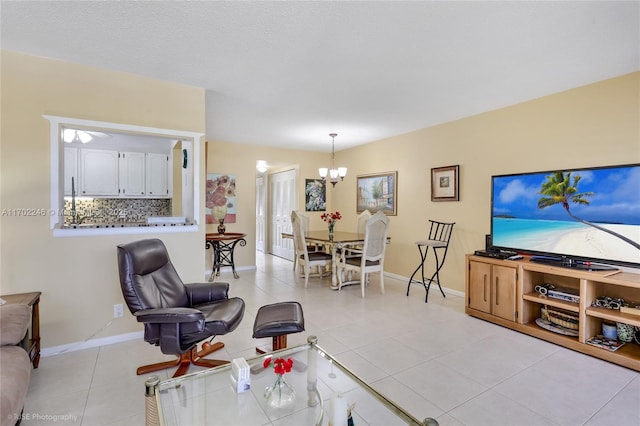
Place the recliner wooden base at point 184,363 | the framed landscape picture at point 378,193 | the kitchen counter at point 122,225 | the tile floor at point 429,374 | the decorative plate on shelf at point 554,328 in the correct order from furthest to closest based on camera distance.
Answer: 1. the framed landscape picture at point 378,193
2. the decorative plate on shelf at point 554,328
3. the kitchen counter at point 122,225
4. the recliner wooden base at point 184,363
5. the tile floor at point 429,374

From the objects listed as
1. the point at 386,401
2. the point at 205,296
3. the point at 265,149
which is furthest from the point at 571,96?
the point at 265,149

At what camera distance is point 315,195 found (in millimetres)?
6762

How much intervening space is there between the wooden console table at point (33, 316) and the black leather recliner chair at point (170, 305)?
0.79 m

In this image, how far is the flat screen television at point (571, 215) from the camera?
257cm

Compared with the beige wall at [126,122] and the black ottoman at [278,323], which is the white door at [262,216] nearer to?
the beige wall at [126,122]

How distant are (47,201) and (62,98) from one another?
903mm

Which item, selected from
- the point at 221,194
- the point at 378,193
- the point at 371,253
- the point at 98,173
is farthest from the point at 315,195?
the point at 98,173

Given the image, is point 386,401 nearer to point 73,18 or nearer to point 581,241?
point 581,241

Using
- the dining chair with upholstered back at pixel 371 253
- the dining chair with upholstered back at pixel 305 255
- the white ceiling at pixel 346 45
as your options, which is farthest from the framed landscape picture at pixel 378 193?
the white ceiling at pixel 346 45

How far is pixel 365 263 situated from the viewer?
430cm

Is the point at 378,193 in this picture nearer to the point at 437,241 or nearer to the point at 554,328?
the point at 437,241

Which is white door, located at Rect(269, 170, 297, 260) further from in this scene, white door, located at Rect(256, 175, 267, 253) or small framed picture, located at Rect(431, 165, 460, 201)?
small framed picture, located at Rect(431, 165, 460, 201)

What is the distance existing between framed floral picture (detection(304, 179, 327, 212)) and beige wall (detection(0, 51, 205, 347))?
3.98 m

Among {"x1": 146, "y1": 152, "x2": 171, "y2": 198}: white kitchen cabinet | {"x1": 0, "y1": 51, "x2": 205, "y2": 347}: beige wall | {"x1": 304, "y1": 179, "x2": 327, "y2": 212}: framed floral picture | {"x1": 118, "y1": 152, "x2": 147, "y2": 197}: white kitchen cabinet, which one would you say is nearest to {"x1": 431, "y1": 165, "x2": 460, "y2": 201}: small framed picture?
{"x1": 304, "y1": 179, "x2": 327, "y2": 212}: framed floral picture
